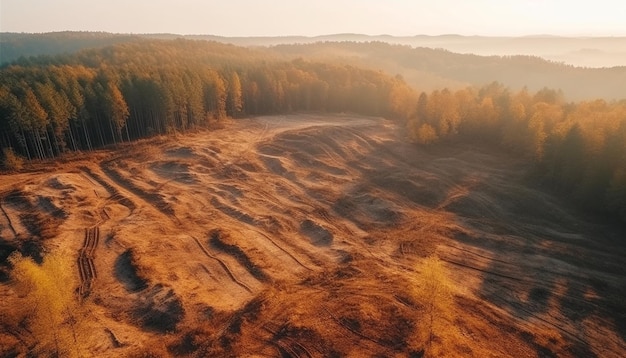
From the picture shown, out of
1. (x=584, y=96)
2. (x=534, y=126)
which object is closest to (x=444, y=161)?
(x=534, y=126)

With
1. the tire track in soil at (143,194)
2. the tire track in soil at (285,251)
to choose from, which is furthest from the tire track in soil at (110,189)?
the tire track in soil at (285,251)

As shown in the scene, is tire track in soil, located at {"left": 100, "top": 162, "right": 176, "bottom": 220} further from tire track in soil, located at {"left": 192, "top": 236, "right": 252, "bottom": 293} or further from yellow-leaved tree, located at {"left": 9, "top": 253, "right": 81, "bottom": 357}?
yellow-leaved tree, located at {"left": 9, "top": 253, "right": 81, "bottom": 357}

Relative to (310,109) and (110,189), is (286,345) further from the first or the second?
(310,109)

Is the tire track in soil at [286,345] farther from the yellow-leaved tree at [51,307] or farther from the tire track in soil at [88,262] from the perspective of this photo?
the tire track in soil at [88,262]

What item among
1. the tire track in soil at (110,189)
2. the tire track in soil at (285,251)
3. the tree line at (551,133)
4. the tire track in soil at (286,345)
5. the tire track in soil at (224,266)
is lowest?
the tire track in soil at (285,251)

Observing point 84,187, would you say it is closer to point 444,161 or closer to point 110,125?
point 110,125

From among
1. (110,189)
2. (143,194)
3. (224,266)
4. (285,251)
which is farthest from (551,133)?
(110,189)

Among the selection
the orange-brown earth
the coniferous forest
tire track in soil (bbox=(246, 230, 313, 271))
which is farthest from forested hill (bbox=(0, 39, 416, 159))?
tire track in soil (bbox=(246, 230, 313, 271))
